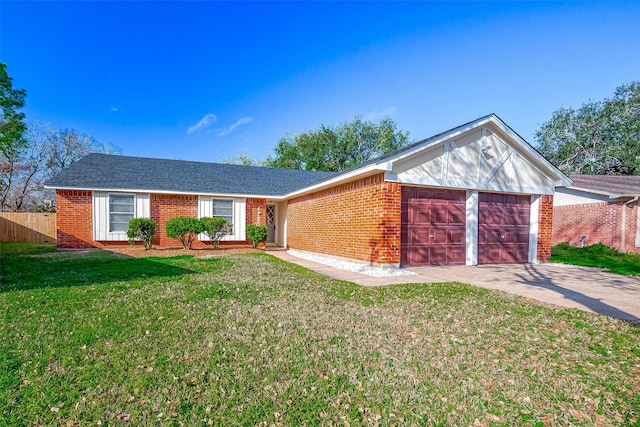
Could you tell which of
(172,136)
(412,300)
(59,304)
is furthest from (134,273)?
(172,136)

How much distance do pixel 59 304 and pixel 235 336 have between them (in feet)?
10.2

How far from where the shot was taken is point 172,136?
26578 mm

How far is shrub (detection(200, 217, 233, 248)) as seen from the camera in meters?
12.8

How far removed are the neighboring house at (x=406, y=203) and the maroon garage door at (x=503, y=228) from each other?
0.03m

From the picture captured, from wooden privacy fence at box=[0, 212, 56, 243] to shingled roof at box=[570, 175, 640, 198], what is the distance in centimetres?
2688

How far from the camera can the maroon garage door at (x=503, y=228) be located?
9.17 metres

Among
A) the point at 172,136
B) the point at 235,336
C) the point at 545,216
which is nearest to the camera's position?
the point at 235,336

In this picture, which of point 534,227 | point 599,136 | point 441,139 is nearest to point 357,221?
point 441,139

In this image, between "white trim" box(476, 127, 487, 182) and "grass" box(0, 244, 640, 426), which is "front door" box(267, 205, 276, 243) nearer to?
"white trim" box(476, 127, 487, 182)

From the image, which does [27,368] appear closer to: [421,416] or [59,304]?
[59,304]

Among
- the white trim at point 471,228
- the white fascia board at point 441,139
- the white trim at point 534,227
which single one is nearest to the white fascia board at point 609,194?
the white trim at point 534,227

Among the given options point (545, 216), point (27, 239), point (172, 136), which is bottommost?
point (27, 239)

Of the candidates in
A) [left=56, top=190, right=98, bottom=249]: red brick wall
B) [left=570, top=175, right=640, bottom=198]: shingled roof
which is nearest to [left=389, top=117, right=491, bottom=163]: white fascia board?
[left=570, top=175, right=640, bottom=198]: shingled roof

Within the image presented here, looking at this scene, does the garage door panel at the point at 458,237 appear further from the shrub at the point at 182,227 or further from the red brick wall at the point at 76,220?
the red brick wall at the point at 76,220
